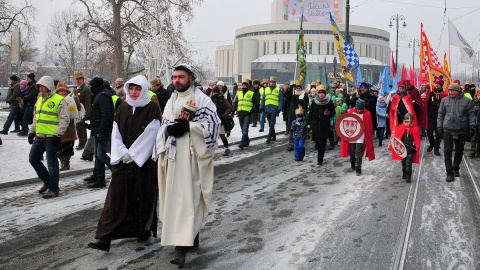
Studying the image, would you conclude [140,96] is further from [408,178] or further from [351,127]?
[351,127]

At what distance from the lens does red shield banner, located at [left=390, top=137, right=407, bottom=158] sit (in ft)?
29.9

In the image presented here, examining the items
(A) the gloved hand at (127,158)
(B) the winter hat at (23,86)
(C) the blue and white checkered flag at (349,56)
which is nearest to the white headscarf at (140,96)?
(A) the gloved hand at (127,158)

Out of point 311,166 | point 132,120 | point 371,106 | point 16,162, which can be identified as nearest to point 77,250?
point 132,120

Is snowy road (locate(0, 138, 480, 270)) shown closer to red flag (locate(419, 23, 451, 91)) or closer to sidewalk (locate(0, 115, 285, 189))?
sidewalk (locate(0, 115, 285, 189))

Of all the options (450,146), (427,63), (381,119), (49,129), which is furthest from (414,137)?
(427,63)

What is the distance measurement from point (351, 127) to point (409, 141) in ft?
3.92

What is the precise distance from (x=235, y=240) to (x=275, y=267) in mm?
893

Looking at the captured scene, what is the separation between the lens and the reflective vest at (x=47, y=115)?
293 inches

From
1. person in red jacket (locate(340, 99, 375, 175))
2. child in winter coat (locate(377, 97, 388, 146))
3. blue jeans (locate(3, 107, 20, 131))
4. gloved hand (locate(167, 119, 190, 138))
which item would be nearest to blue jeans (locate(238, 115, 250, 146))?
person in red jacket (locate(340, 99, 375, 175))

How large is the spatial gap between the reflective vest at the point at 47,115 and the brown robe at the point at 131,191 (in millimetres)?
2667

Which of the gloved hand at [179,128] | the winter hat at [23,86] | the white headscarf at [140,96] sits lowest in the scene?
the gloved hand at [179,128]

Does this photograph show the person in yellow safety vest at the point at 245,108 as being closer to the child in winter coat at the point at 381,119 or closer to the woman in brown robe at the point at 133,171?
the child in winter coat at the point at 381,119

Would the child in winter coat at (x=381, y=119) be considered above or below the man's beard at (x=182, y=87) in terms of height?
below

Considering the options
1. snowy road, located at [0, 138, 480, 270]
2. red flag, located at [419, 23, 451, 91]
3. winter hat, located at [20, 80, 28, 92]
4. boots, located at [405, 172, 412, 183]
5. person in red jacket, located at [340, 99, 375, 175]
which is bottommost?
snowy road, located at [0, 138, 480, 270]
